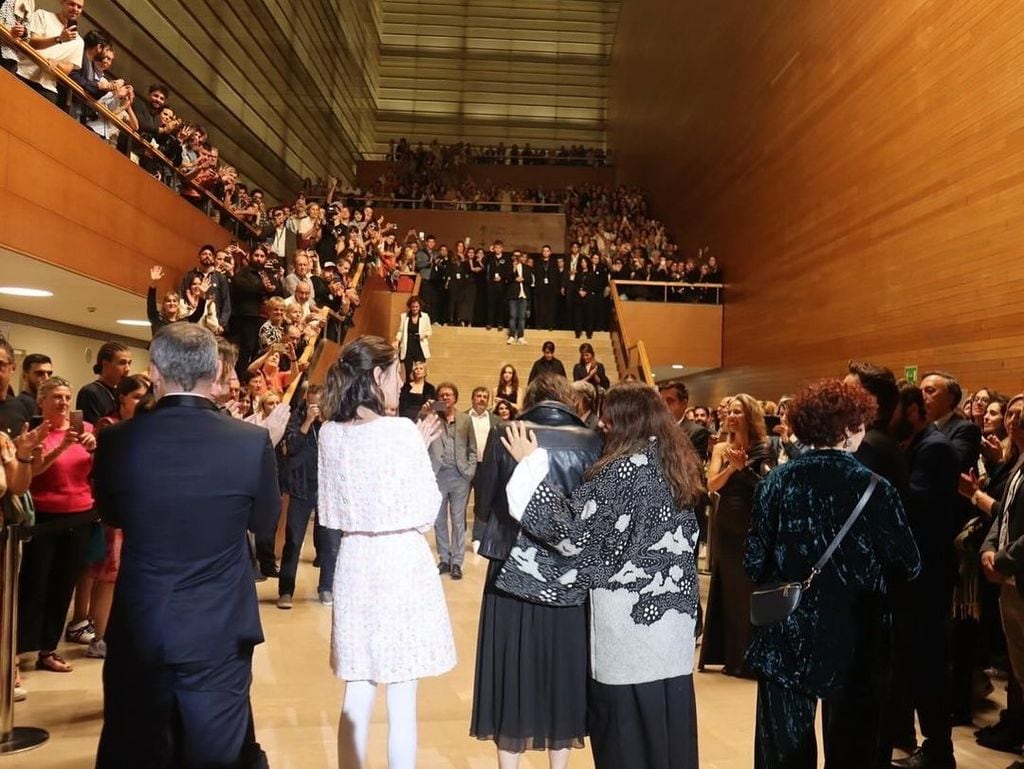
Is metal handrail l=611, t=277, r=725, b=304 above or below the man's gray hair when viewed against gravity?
above

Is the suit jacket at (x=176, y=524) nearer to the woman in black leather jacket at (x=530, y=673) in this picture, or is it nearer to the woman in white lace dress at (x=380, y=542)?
the woman in white lace dress at (x=380, y=542)

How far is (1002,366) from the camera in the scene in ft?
26.1

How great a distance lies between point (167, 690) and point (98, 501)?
521 millimetres

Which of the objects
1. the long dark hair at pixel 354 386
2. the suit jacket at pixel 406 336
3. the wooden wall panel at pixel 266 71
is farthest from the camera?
the wooden wall panel at pixel 266 71

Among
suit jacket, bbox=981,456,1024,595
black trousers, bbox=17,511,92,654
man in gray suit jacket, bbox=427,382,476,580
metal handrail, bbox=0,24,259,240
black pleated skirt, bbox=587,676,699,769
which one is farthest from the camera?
man in gray suit jacket, bbox=427,382,476,580

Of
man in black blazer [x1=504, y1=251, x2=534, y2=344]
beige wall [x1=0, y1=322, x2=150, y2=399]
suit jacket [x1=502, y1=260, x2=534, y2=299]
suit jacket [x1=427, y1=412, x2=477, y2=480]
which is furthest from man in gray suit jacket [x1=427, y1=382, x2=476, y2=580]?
suit jacket [x1=502, y1=260, x2=534, y2=299]

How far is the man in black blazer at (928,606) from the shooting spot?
357 centimetres

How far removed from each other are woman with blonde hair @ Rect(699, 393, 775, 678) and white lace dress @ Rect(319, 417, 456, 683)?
2.56 m

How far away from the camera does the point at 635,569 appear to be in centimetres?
261

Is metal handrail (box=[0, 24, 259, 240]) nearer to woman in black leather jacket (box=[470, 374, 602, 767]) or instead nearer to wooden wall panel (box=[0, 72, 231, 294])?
wooden wall panel (box=[0, 72, 231, 294])

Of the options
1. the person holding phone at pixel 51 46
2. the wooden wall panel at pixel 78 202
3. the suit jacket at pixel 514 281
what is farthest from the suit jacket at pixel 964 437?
the suit jacket at pixel 514 281

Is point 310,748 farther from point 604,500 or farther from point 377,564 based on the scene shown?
point 604,500

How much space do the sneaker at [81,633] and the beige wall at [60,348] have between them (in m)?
6.51

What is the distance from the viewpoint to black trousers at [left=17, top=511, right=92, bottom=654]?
4598 mm
